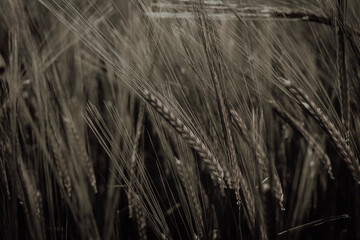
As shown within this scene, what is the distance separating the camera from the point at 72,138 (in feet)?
2.41

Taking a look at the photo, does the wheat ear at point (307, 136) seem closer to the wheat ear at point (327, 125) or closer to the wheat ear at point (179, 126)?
the wheat ear at point (327, 125)

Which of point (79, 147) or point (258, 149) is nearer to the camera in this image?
point (258, 149)

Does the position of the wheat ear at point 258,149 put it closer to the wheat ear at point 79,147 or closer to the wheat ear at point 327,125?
the wheat ear at point 327,125

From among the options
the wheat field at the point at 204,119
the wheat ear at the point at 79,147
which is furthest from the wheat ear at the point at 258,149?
the wheat ear at the point at 79,147

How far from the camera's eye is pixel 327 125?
56cm

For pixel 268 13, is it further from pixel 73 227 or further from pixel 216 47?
pixel 73 227

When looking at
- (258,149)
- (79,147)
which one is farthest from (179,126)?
(79,147)

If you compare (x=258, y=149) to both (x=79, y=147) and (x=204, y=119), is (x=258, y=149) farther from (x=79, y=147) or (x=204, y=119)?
(x=79, y=147)

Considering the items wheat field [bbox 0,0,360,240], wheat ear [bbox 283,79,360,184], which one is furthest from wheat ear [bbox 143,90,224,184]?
wheat ear [bbox 283,79,360,184]

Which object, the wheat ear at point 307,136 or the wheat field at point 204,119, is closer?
the wheat field at point 204,119

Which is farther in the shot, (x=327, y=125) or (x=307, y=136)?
(x=307, y=136)

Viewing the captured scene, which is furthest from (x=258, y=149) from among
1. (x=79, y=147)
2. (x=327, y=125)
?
(x=79, y=147)

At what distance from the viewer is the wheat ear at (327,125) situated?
560 mm

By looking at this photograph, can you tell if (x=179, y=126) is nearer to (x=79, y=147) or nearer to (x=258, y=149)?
(x=258, y=149)
